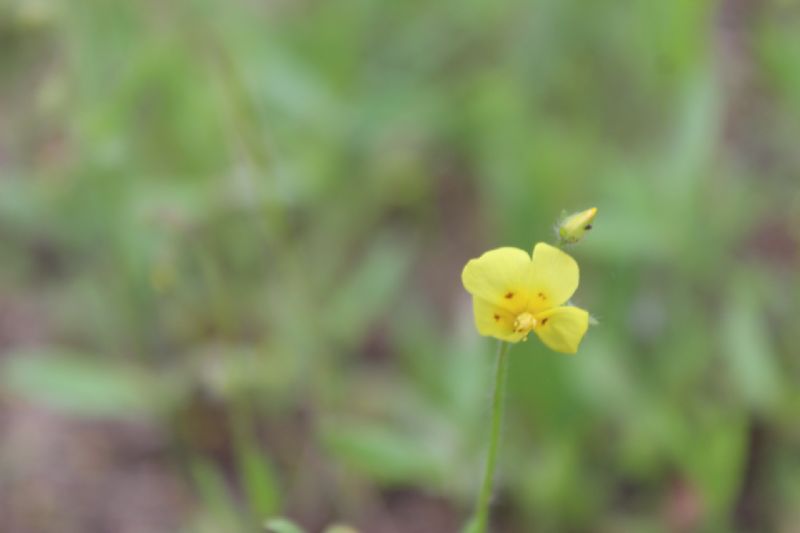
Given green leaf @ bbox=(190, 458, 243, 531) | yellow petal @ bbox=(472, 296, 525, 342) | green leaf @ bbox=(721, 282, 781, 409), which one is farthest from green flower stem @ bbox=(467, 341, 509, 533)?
green leaf @ bbox=(721, 282, 781, 409)

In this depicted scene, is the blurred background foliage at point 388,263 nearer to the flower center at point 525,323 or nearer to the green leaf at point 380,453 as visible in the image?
the green leaf at point 380,453

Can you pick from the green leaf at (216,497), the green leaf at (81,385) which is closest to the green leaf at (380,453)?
the green leaf at (216,497)

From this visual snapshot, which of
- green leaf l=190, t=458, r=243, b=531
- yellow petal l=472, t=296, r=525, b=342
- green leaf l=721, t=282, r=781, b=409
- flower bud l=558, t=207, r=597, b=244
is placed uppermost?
green leaf l=721, t=282, r=781, b=409

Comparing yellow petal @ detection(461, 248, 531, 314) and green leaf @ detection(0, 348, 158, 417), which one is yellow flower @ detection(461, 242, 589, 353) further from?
green leaf @ detection(0, 348, 158, 417)

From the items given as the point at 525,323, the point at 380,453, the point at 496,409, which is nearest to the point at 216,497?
the point at 380,453

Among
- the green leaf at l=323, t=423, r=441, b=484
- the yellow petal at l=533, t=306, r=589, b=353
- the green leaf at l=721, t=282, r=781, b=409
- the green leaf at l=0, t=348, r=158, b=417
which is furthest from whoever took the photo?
the green leaf at l=0, t=348, r=158, b=417

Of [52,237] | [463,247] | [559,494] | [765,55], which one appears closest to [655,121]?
[765,55]
